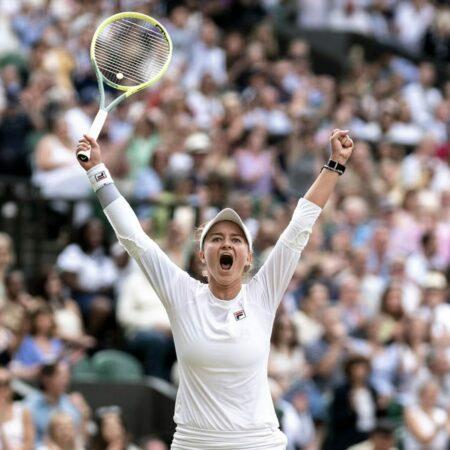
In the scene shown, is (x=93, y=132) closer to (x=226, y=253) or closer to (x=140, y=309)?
(x=226, y=253)

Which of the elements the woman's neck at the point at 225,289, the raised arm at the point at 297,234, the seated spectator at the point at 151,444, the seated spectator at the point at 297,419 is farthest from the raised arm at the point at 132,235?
the seated spectator at the point at 297,419

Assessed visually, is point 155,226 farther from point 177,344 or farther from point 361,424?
point 177,344

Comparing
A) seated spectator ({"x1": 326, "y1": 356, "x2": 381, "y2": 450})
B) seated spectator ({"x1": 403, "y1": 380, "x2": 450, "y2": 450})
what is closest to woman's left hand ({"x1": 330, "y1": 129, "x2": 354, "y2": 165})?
seated spectator ({"x1": 326, "y1": 356, "x2": 381, "y2": 450})

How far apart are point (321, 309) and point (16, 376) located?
2986mm

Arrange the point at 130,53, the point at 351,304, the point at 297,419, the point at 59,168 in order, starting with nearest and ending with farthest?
the point at 130,53
the point at 297,419
the point at 351,304
the point at 59,168

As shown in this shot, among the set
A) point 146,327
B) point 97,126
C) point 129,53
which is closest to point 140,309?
point 146,327

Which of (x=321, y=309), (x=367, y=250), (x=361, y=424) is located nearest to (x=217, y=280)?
(x=361, y=424)

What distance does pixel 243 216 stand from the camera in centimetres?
1372

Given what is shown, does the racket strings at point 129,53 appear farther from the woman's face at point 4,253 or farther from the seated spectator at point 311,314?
the seated spectator at point 311,314

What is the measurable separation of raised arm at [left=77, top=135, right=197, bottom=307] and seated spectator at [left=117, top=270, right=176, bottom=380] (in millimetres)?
5734

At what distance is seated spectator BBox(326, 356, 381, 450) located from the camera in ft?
39.5

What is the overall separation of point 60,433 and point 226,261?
4.10 metres

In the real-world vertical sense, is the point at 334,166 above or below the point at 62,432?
above

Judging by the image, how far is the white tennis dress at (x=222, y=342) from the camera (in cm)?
635
